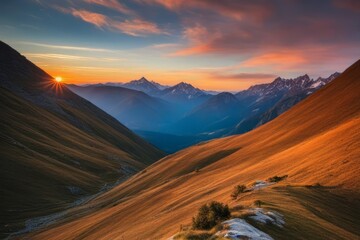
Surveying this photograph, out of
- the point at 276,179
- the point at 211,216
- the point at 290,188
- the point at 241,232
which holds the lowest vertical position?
the point at 276,179

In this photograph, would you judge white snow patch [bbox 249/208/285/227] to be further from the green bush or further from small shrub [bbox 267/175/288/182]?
small shrub [bbox 267/175/288/182]

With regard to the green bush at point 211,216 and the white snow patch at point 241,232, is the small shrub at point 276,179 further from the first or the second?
the white snow patch at point 241,232

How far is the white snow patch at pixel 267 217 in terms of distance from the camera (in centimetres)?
2142

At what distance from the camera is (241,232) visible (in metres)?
18.2

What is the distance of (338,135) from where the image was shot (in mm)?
62156

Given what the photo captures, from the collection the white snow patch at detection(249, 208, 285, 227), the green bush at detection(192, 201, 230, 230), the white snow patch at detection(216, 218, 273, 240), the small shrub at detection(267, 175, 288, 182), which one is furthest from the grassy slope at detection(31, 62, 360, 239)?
the green bush at detection(192, 201, 230, 230)

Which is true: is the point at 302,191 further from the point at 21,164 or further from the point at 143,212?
the point at 21,164

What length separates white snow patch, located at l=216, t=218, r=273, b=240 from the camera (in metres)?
17.8

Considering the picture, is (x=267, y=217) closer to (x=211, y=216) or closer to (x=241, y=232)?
(x=211, y=216)

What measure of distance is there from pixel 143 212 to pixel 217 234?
137 ft

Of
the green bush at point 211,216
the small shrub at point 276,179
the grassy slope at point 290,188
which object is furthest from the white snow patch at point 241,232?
the small shrub at point 276,179

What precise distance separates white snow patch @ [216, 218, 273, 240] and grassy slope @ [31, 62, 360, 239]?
2044mm

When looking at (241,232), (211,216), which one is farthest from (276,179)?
(241,232)

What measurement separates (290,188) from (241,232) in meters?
22.1
